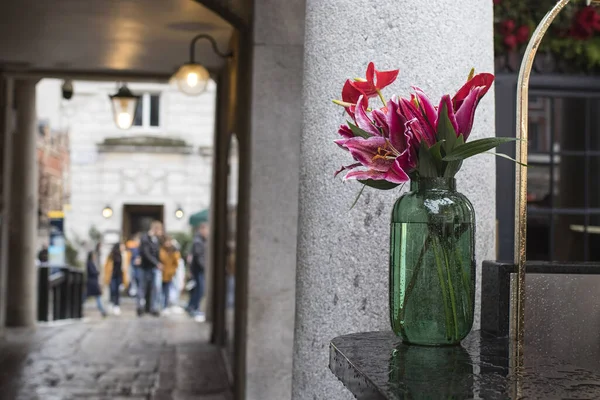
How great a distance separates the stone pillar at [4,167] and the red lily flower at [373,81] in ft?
36.9

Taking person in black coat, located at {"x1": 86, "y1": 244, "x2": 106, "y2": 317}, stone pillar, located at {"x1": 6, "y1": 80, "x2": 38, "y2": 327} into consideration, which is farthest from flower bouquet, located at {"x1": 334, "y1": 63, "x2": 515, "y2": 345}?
person in black coat, located at {"x1": 86, "y1": 244, "x2": 106, "y2": 317}

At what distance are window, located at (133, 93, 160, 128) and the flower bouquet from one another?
29.2 m

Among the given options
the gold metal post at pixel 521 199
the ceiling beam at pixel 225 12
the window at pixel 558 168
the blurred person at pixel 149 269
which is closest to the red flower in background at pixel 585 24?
the window at pixel 558 168

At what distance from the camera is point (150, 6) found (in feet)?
28.1

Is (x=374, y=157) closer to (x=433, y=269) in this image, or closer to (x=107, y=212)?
(x=433, y=269)

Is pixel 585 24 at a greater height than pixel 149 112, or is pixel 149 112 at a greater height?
pixel 149 112

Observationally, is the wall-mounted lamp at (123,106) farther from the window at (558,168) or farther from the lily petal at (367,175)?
the lily petal at (367,175)

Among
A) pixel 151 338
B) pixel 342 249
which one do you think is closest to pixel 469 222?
pixel 342 249

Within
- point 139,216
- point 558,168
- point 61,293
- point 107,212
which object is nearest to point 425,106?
point 558,168

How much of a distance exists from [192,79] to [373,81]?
6.93 metres

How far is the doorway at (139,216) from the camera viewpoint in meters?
31.9

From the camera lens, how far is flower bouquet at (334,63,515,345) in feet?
6.26

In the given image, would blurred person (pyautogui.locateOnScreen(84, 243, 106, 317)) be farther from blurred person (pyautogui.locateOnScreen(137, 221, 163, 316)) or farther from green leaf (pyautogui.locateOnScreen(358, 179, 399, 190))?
green leaf (pyautogui.locateOnScreen(358, 179, 399, 190))

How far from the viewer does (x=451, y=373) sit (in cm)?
168
